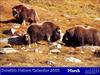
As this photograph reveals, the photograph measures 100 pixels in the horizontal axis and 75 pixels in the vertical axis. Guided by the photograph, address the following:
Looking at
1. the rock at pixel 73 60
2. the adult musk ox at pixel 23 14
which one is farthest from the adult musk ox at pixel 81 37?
the adult musk ox at pixel 23 14

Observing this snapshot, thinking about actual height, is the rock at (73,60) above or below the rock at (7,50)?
below

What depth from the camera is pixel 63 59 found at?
20.7 m

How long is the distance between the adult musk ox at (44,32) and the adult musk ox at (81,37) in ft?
2.68

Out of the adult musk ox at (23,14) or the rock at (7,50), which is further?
the adult musk ox at (23,14)

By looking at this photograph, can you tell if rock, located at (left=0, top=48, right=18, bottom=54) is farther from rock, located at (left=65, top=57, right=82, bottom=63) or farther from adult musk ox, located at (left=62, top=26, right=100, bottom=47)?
adult musk ox, located at (left=62, top=26, right=100, bottom=47)

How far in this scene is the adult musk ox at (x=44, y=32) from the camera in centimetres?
2408

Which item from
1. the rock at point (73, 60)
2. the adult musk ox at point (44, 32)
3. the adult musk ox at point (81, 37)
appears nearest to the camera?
the rock at point (73, 60)

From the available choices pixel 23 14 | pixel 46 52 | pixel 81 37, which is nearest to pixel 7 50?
pixel 46 52

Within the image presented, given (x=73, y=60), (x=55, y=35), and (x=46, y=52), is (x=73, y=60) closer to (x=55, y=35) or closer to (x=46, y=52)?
(x=46, y=52)

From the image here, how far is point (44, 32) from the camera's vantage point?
24500 millimetres

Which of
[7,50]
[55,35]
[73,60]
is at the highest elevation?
[7,50]

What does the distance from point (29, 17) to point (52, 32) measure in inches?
232

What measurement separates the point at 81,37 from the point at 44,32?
1980 mm

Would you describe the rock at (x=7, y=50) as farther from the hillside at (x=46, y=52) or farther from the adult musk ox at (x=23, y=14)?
the adult musk ox at (x=23, y=14)
